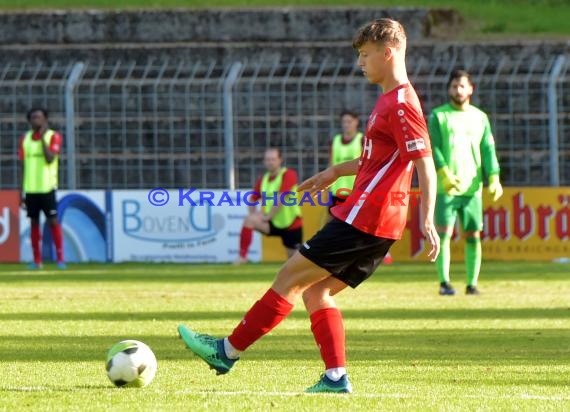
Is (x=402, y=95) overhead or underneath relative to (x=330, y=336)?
overhead

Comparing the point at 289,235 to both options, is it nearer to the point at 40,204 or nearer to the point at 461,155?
the point at 40,204

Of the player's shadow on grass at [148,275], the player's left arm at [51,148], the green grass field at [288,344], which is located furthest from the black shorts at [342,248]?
the player's left arm at [51,148]

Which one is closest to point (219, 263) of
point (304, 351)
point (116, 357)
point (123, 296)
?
point (123, 296)

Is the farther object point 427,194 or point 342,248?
point 342,248

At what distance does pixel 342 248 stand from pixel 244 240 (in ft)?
44.2

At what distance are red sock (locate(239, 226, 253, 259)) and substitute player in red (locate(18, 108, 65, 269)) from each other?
8.11 ft

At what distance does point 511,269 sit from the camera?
1966cm

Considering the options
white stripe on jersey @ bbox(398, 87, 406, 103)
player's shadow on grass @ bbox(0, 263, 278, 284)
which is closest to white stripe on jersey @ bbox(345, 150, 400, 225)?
white stripe on jersey @ bbox(398, 87, 406, 103)

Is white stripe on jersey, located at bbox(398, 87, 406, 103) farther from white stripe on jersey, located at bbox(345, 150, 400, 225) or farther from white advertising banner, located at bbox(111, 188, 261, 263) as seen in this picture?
white advertising banner, located at bbox(111, 188, 261, 263)

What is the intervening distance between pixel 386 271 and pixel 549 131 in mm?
3992

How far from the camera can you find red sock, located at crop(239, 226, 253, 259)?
20.7 m

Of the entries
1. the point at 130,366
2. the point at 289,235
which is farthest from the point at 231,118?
the point at 130,366

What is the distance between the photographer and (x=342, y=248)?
739cm

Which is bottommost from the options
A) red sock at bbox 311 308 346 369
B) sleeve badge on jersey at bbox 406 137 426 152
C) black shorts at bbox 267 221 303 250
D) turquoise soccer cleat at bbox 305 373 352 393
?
black shorts at bbox 267 221 303 250
